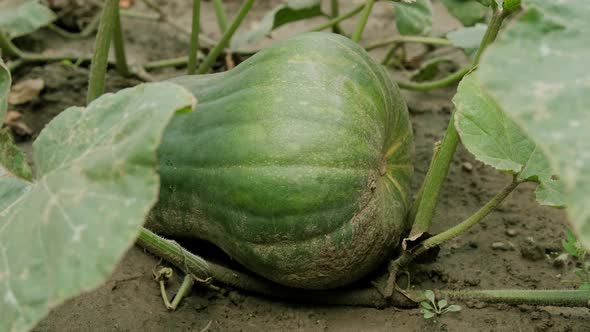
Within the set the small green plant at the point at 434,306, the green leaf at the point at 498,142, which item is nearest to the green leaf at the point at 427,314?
the small green plant at the point at 434,306

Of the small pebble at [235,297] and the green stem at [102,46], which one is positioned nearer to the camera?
the small pebble at [235,297]

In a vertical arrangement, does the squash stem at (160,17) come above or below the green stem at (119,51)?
below

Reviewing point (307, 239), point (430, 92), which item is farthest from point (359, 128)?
point (430, 92)

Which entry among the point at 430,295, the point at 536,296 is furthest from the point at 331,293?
the point at 536,296

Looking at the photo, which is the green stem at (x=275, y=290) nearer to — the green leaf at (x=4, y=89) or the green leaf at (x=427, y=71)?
the green leaf at (x=4, y=89)

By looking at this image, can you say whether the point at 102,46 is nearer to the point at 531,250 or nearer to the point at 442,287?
the point at 442,287

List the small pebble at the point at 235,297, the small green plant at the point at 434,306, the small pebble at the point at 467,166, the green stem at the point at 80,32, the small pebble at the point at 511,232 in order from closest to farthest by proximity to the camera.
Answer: the small green plant at the point at 434,306
the small pebble at the point at 235,297
the small pebble at the point at 511,232
the small pebble at the point at 467,166
the green stem at the point at 80,32

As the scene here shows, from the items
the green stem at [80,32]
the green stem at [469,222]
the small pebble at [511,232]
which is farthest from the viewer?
the green stem at [80,32]
